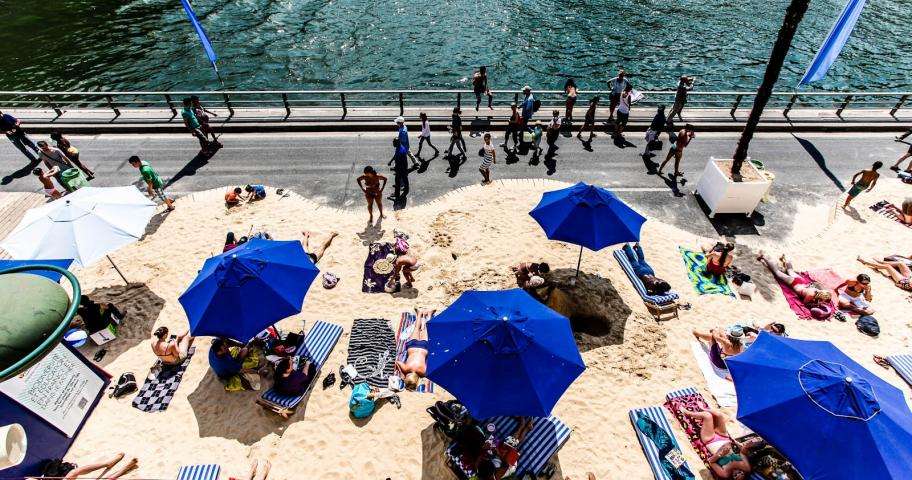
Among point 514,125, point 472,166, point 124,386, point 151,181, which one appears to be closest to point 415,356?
point 124,386

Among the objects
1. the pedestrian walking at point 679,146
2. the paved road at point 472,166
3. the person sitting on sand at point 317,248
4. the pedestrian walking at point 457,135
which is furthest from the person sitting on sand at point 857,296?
the person sitting on sand at point 317,248

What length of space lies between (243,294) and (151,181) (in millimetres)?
7743

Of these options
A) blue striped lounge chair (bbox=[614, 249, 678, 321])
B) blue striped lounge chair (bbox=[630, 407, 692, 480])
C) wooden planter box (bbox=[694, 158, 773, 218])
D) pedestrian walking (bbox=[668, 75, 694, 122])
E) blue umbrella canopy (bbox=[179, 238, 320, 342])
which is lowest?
blue striped lounge chair (bbox=[630, 407, 692, 480])

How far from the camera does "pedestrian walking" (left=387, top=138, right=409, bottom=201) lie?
44.9 ft

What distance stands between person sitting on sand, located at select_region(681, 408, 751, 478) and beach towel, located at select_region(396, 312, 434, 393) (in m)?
5.01

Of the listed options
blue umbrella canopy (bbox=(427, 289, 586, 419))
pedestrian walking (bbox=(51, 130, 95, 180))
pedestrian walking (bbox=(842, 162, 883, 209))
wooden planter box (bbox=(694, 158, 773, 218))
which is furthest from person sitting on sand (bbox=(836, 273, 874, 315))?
pedestrian walking (bbox=(51, 130, 95, 180))

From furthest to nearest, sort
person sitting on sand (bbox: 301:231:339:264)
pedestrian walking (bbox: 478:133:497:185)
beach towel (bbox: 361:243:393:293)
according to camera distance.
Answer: pedestrian walking (bbox: 478:133:497:185), person sitting on sand (bbox: 301:231:339:264), beach towel (bbox: 361:243:393:293)

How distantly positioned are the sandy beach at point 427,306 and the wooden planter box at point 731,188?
47.2 inches

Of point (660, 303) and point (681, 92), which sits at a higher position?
point (681, 92)

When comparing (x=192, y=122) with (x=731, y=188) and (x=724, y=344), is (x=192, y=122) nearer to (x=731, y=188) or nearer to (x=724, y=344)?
(x=724, y=344)

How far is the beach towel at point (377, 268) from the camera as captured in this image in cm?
1127

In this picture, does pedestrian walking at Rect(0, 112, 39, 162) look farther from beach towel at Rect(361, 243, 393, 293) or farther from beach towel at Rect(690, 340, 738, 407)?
beach towel at Rect(690, 340, 738, 407)

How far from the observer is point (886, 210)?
1388 centimetres

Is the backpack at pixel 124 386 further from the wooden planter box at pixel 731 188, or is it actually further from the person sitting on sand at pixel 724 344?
the wooden planter box at pixel 731 188
